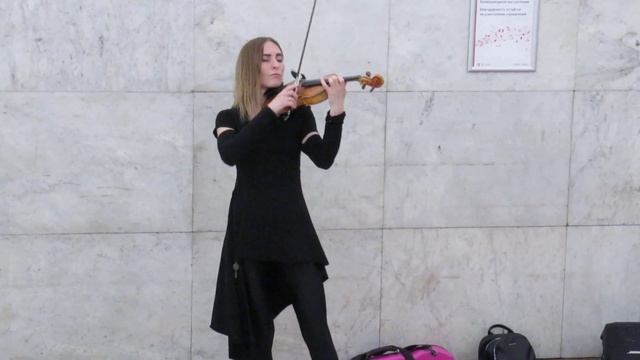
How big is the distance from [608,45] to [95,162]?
9.91 ft

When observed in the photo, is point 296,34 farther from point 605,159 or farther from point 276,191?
point 605,159

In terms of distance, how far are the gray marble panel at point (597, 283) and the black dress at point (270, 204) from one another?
2101 mm

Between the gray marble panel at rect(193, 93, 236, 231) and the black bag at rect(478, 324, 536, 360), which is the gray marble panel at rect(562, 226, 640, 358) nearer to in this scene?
A: the black bag at rect(478, 324, 536, 360)

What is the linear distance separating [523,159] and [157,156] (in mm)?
2119

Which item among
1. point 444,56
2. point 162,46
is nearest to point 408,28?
point 444,56

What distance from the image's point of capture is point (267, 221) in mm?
4375

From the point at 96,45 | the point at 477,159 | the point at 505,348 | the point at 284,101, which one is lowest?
the point at 505,348

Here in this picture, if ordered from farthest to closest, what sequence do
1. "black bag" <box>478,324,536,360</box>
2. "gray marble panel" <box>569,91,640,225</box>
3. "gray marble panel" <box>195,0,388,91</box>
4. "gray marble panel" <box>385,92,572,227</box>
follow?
"gray marble panel" <box>569,91,640,225</box> → "gray marble panel" <box>385,92,572,227</box> → "black bag" <box>478,324,536,360</box> → "gray marble panel" <box>195,0,388,91</box>

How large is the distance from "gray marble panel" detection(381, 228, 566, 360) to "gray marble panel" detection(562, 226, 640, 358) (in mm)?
86

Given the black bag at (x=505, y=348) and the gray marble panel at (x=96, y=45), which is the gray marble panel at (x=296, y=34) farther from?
the black bag at (x=505, y=348)

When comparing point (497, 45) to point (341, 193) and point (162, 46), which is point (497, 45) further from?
point (162, 46)

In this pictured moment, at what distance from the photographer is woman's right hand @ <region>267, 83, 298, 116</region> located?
4.20m

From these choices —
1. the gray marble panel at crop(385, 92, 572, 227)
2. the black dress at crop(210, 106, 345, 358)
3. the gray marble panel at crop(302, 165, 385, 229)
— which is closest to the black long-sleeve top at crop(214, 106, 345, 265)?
the black dress at crop(210, 106, 345, 358)

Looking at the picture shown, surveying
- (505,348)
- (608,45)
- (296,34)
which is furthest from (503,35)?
(505,348)
